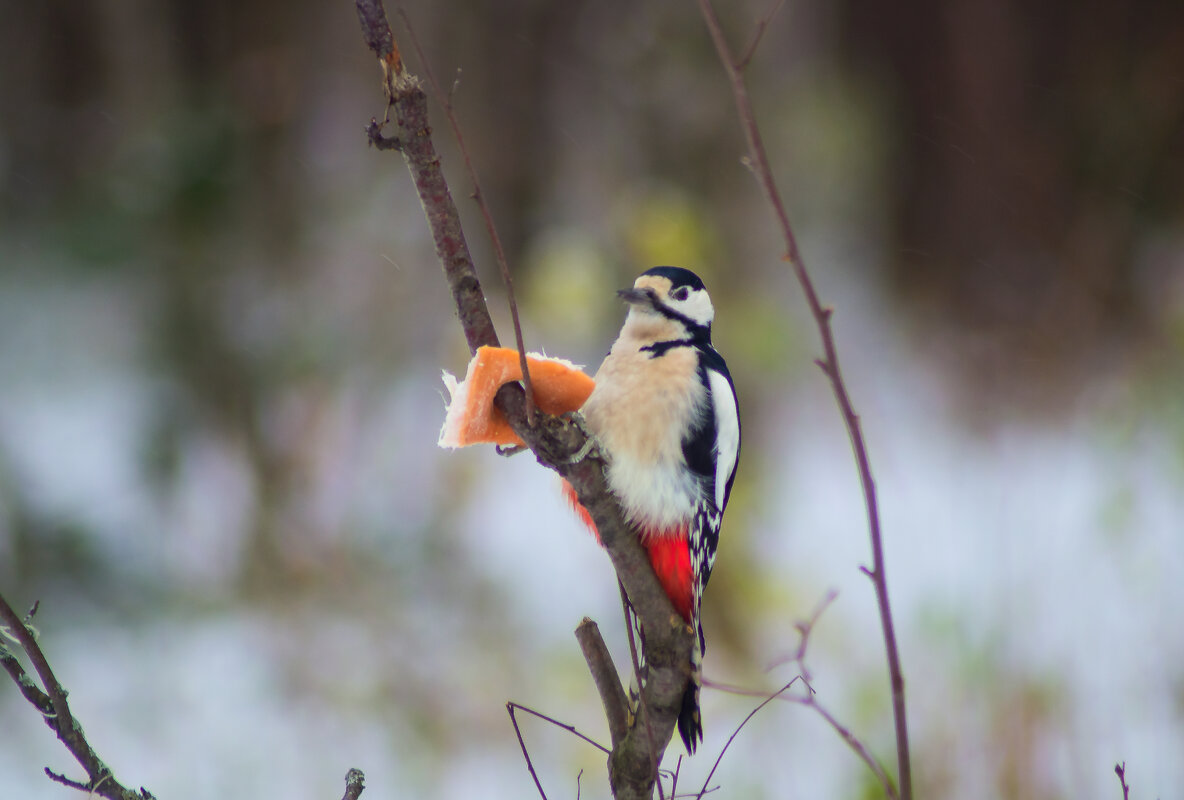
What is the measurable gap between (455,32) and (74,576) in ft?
6.43

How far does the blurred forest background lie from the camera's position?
2.43 m

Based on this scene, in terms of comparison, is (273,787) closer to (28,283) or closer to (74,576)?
(74,576)

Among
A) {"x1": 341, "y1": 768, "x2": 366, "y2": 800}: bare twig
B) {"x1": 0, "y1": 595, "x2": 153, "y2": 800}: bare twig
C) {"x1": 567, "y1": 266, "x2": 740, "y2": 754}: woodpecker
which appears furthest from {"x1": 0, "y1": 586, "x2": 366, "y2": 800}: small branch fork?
{"x1": 567, "y1": 266, "x2": 740, "y2": 754}: woodpecker

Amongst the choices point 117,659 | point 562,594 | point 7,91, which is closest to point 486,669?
point 562,594

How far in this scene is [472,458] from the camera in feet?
8.63

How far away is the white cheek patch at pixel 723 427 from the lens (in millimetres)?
1087

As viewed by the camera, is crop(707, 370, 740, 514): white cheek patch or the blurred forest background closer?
crop(707, 370, 740, 514): white cheek patch

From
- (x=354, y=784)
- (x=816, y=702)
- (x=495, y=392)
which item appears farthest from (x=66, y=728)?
(x=816, y=702)

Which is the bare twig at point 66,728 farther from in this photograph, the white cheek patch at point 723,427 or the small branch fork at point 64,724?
the white cheek patch at point 723,427

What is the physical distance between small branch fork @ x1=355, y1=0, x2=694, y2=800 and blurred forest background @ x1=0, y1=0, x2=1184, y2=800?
1.48 meters

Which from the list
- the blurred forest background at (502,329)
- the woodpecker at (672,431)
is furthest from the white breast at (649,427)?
the blurred forest background at (502,329)

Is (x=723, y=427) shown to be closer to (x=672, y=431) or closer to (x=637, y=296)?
(x=672, y=431)

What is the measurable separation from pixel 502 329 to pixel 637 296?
1.26 m

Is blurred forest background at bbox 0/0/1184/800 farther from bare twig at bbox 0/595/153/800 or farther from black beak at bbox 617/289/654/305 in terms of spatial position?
bare twig at bbox 0/595/153/800
